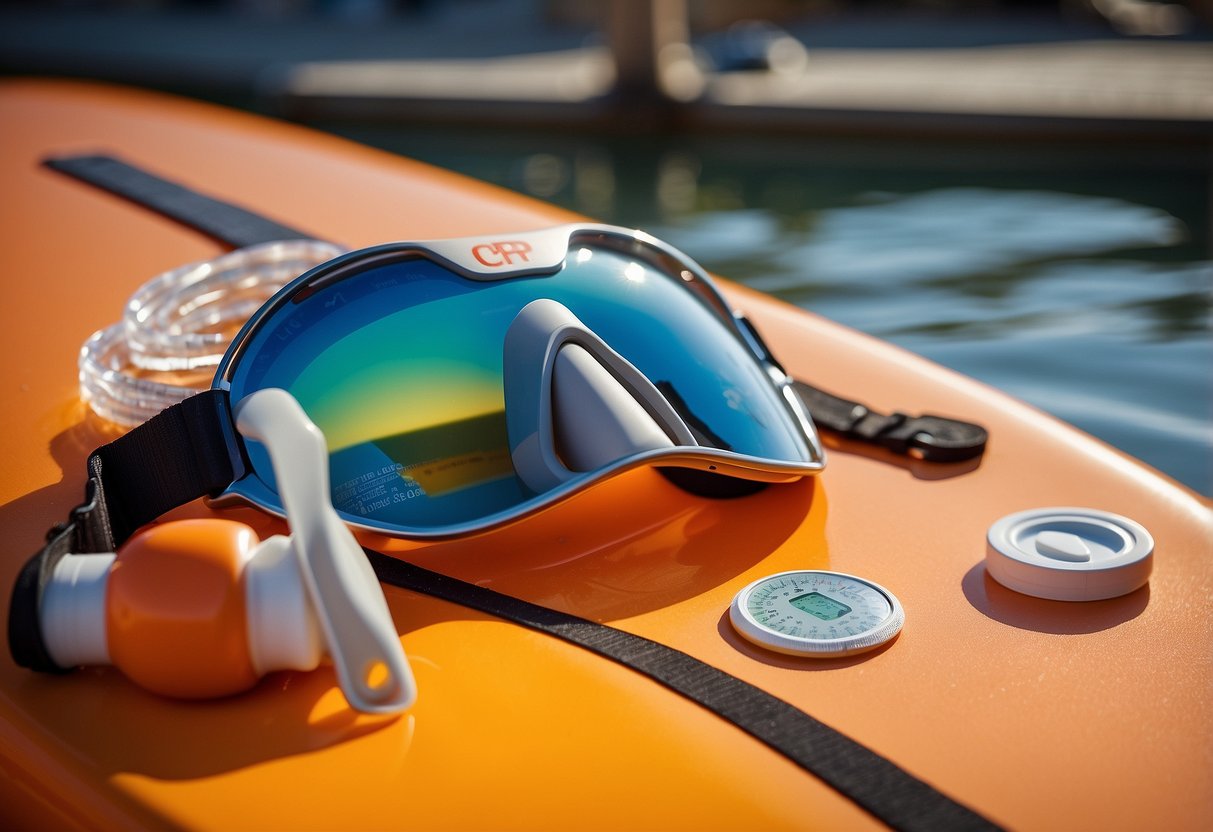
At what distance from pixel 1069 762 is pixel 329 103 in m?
6.91

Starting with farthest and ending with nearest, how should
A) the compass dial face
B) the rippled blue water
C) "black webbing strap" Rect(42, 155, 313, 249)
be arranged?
the rippled blue water, "black webbing strap" Rect(42, 155, 313, 249), the compass dial face

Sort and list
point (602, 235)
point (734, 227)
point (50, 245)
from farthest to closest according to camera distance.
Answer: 1. point (734, 227)
2. point (50, 245)
3. point (602, 235)

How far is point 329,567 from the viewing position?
3.16ft

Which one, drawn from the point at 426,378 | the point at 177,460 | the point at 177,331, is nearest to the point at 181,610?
the point at 177,460

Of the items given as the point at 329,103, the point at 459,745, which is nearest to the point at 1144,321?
the point at 459,745

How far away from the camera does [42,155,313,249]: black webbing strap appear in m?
2.24

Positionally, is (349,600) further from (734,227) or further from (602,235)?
(734,227)

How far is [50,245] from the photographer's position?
88.3 inches

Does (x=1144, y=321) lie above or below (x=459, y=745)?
below

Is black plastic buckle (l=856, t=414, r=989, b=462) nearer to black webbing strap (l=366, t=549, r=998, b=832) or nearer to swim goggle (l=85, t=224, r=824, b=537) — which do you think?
swim goggle (l=85, t=224, r=824, b=537)

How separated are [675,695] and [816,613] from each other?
18cm

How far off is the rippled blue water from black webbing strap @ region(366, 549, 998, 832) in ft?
5.14

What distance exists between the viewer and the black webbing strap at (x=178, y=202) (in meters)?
2.24

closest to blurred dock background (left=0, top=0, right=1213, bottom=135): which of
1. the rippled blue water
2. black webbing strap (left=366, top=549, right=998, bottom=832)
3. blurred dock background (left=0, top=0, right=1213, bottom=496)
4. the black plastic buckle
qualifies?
blurred dock background (left=0, top=0, right=1213, bottom=496)
